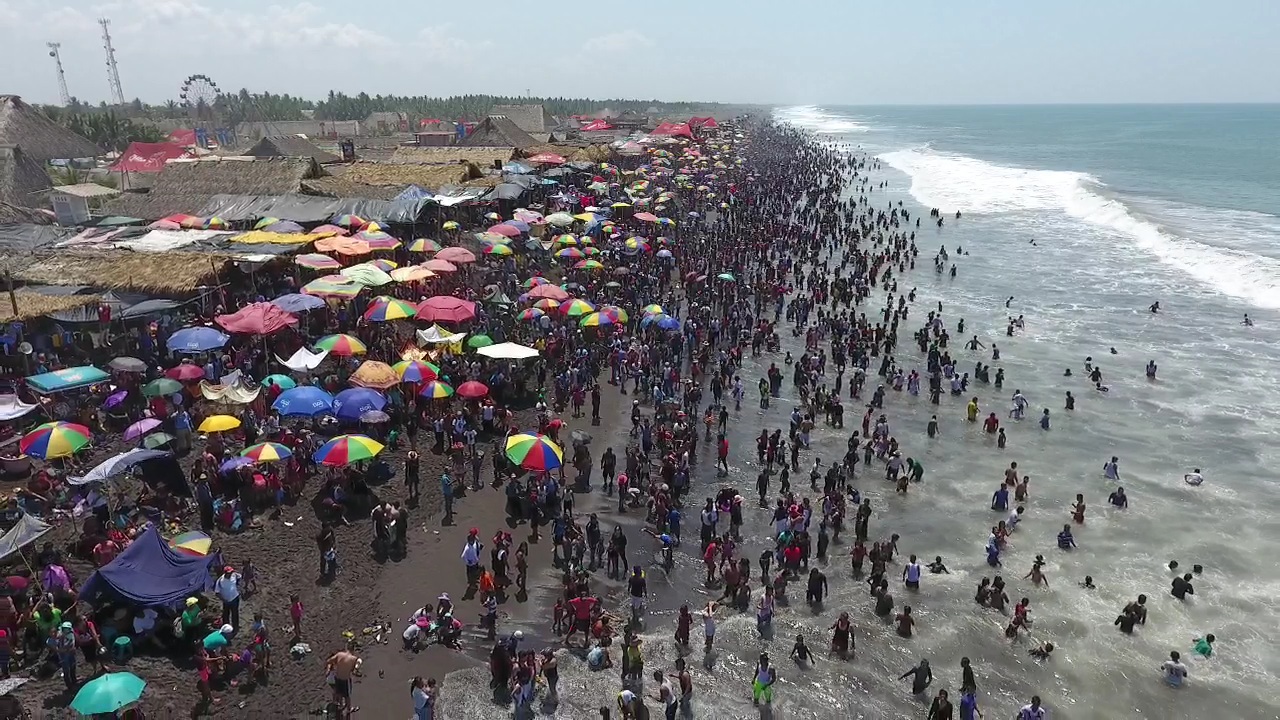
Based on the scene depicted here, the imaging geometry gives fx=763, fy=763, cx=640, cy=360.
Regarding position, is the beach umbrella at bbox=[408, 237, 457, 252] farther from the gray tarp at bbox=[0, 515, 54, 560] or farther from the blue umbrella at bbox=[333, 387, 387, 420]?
the gray tarp at bbox=[0, 515, 54, 560]

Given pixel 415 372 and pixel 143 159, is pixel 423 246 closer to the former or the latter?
pixel 415 372

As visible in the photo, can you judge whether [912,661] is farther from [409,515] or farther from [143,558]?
[143,558]

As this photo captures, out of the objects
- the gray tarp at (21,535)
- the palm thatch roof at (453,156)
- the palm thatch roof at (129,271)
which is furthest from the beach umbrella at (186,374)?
the palm thatch roof at (453,156)

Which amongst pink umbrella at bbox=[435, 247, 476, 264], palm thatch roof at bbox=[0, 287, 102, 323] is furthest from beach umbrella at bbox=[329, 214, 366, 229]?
palm thatch roof at bbox=[0, 287, 102, 323]

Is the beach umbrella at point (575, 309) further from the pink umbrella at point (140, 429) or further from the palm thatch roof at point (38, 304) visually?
the palm thatch roof at point (38, 304)

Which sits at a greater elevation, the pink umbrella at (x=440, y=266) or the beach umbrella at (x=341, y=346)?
the pink umbrella at (x=440, y=266)

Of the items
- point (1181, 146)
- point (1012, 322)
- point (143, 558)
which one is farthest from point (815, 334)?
point (1181, 146)
